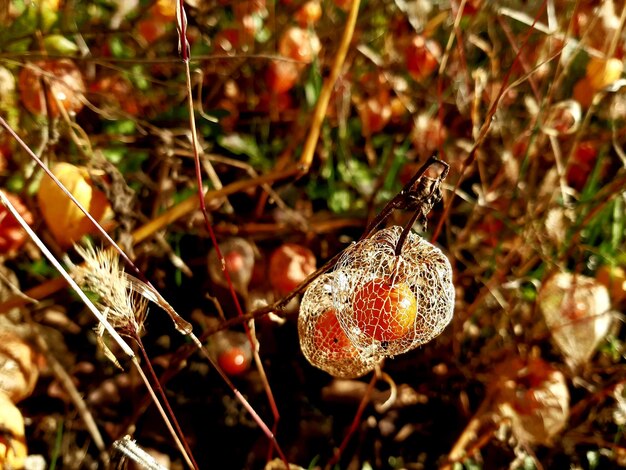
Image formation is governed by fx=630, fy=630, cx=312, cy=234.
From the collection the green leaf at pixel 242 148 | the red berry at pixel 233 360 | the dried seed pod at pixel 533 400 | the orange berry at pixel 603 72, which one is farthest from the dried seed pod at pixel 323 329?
the orange berry at pixel 603 72

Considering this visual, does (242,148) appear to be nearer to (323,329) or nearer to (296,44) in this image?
(296,44)

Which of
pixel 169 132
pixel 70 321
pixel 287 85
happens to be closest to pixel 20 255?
pixel 70 321

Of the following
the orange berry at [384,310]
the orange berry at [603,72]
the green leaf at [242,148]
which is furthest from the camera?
the green leaf at [242,148]

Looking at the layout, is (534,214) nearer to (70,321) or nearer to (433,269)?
(433,269)

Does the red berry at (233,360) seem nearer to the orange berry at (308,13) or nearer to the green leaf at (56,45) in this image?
the green leaf at (56,45)

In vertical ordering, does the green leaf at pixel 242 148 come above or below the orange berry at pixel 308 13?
below

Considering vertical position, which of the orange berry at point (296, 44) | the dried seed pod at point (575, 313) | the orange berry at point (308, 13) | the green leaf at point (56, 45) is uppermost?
the green leaf at point (56, 45)

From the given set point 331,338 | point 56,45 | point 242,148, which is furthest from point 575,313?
point 56,45
